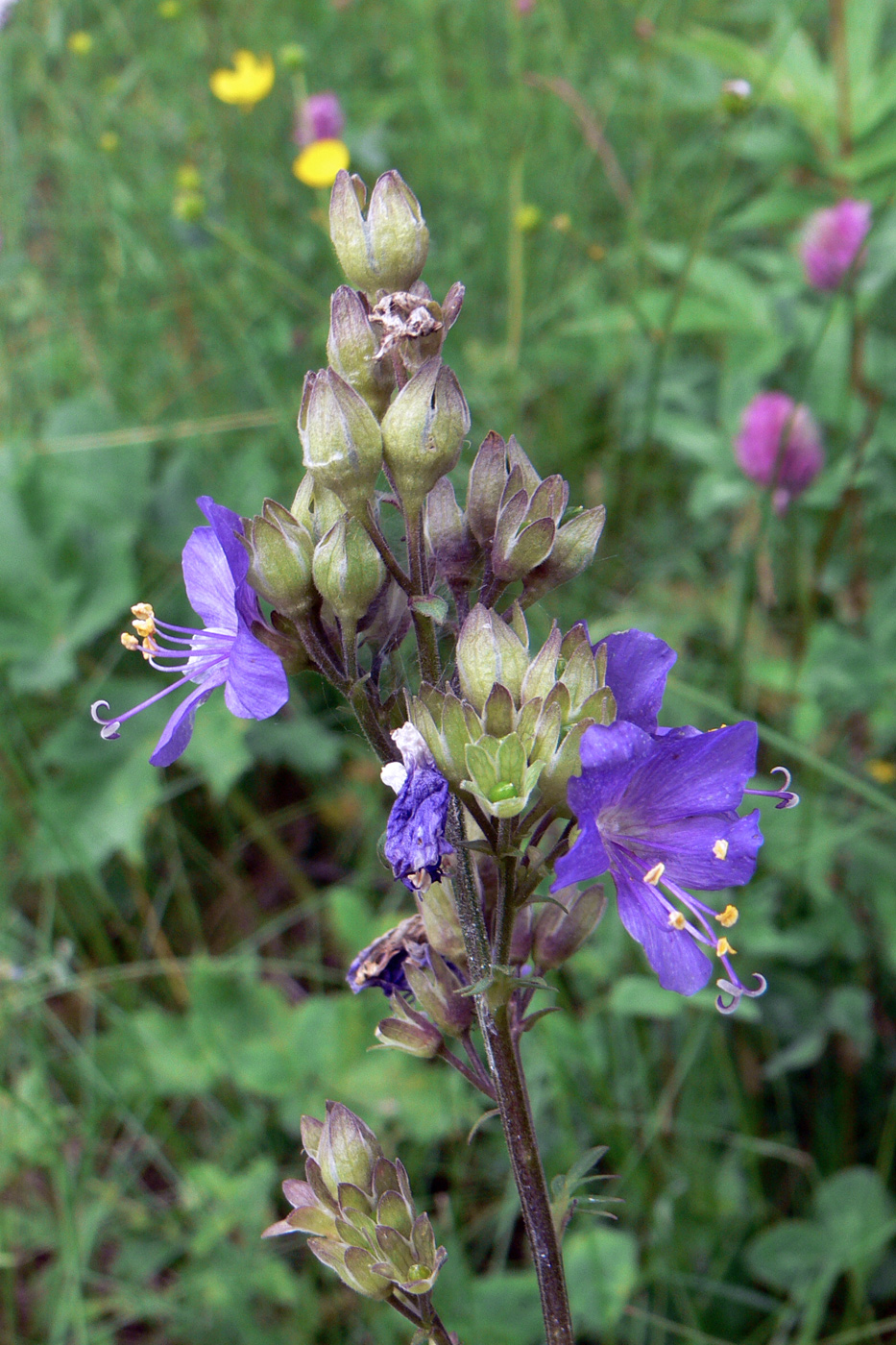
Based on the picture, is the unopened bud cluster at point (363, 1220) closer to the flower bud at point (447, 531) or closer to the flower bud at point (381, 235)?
the flower bud at point (447, 531)

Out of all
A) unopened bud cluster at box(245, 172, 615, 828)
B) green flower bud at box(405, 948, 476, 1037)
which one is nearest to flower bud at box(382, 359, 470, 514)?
unopened bud cluster at box(245, 172, 615, 828)

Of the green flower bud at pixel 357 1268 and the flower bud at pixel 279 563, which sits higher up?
the flower bud at pixel 279 563

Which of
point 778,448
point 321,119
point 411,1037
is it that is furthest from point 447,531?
point 321,119

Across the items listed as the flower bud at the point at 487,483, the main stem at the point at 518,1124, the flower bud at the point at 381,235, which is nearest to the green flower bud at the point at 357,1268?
the main stem at the point at 518,1124

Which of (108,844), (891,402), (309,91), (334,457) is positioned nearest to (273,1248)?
(108,844)

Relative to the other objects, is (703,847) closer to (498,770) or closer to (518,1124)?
(498,770)

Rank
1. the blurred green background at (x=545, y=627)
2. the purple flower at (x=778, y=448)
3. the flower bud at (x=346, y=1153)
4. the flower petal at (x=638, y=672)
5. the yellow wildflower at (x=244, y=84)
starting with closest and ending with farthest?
the flower petal at (x=638, y=672)
the flower bud at (x=346, y=1153)
the blurred green background at (x=545, y=627)
the purple flower at (x=778, y=448)
the yellow wildflower at (x=244, y=84)

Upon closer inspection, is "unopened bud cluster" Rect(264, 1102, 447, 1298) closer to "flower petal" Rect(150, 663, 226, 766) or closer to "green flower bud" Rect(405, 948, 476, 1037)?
"green flower bud" Rect(405, 948, 476, 1037)

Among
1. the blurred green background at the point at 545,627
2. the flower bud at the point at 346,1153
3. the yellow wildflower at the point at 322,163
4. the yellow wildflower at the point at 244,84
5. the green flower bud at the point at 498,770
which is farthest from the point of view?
the yellow wildflower at the point at 244,84
